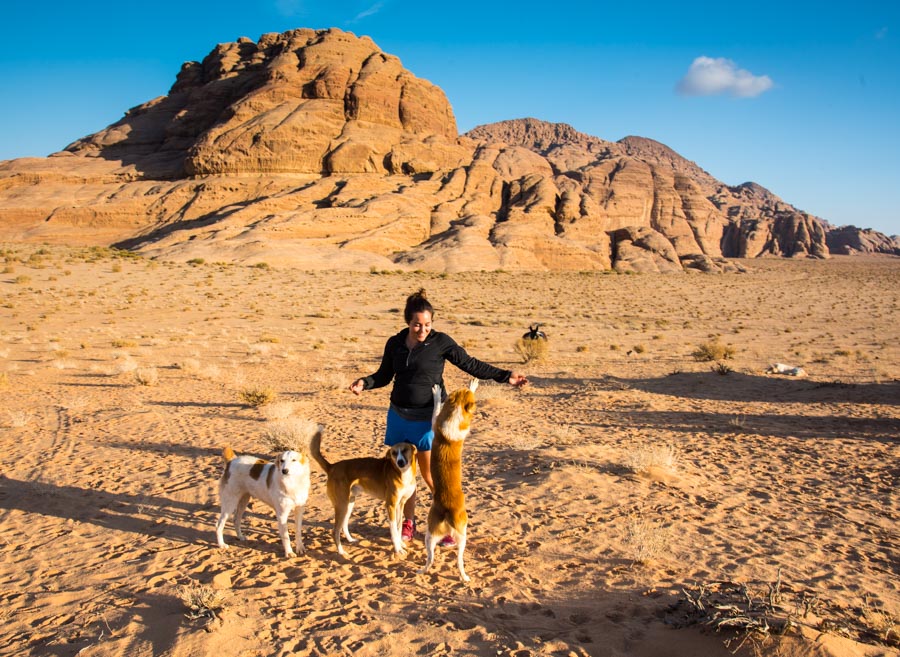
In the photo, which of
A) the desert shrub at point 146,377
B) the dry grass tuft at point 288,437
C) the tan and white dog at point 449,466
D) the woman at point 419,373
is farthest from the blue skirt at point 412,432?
the desert shrub at point 146,377

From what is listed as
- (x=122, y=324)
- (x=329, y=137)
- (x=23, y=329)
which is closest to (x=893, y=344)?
(x=122, y=324)

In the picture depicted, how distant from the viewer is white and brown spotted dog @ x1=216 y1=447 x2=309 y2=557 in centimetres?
470

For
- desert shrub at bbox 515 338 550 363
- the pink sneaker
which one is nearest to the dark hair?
the pink sneaker

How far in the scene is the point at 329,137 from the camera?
235 feet

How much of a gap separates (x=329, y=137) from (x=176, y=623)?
73996 mm

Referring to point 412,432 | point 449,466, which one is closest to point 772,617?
point 449,466

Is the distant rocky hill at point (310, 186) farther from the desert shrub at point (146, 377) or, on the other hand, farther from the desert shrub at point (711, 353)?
the desert shrub at point (711, 353)

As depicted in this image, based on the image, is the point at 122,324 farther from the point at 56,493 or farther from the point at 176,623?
the point at 176,623

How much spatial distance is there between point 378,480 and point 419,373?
0.94m

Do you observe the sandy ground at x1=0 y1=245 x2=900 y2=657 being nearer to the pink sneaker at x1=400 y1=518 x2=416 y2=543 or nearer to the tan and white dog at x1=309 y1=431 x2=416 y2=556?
the pink sneaker at x1=400 y1=518 x2=416 y2=543

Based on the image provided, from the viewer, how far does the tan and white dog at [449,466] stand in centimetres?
415

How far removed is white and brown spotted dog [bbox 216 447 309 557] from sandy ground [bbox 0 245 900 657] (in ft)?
0.92

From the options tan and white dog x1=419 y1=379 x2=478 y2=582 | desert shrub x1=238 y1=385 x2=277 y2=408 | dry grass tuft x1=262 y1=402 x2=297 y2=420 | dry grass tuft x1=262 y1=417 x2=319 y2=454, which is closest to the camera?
tan and white dog x1=419 y1=379 x2=478 y2=582

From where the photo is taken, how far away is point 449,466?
14.1ft
